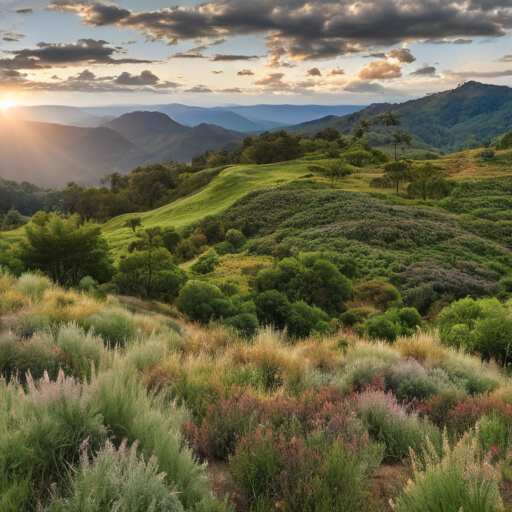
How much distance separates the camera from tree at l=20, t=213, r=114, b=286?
53.5 feet

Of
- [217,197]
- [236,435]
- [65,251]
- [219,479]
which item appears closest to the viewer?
[219,479]

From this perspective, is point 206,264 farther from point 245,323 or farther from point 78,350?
point 78,350

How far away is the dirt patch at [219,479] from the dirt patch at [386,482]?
3.84ft

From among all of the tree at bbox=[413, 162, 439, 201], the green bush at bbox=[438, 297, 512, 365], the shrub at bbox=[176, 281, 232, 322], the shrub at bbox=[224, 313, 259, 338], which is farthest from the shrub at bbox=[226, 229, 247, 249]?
the green bush at bbox=[438, 297, 512, 365]

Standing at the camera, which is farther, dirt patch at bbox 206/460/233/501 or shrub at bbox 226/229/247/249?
shrub at bbox 226/229/247/249

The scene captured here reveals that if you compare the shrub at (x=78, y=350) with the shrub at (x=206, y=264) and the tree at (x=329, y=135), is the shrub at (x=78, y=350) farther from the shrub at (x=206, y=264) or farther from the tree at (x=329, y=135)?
the tree at (x=329, y=135)

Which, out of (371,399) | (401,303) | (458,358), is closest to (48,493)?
(371,399)

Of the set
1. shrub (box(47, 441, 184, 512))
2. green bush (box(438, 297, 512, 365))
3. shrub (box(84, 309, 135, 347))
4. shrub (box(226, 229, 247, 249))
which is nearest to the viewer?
shrub (box(47, 441, 184, 512))

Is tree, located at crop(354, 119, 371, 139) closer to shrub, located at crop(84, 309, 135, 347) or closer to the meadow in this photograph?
shrub, located at crop(84, 309, 135, 347)

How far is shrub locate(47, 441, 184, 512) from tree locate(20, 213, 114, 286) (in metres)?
14.7

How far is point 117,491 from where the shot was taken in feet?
7.48

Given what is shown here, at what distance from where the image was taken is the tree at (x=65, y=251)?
642 inches

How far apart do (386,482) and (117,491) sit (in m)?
2.24

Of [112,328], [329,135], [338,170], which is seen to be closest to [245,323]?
[112,328]
